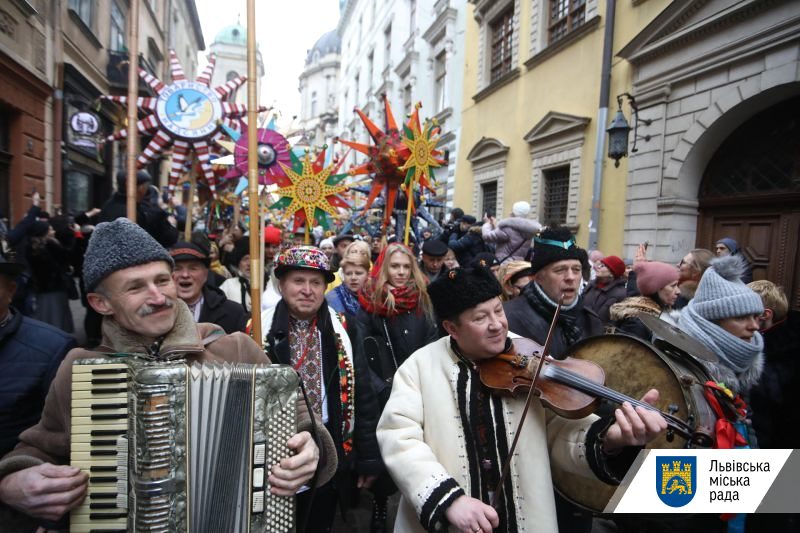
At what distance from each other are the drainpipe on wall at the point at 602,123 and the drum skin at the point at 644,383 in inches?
278

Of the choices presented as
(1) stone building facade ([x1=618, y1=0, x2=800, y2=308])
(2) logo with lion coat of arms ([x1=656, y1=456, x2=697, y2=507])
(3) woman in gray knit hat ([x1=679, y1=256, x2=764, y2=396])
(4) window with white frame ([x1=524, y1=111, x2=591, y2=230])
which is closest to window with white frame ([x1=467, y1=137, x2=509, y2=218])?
(4) window with white frame ([x1=524, y1=111, x2=591, y2=230])

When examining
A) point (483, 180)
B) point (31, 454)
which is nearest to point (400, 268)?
point (31, 454)

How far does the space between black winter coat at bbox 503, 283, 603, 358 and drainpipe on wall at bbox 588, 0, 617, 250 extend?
635 centimetres

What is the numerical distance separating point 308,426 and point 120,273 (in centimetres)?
93

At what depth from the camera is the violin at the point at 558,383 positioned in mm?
1594

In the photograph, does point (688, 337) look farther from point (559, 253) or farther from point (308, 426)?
point (308, 426)

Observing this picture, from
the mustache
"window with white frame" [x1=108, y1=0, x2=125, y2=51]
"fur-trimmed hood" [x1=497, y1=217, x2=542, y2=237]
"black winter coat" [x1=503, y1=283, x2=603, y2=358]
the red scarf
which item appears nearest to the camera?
the mustache

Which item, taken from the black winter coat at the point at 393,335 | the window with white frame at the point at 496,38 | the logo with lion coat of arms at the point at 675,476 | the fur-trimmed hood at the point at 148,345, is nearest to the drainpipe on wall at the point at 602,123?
the window with white frame at the point at 496,38

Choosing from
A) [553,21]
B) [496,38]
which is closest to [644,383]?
[553,21]

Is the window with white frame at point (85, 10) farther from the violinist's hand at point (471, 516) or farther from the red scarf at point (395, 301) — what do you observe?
the violinist's hand at point (471, 516)

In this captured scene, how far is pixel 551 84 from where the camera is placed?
10.3 m

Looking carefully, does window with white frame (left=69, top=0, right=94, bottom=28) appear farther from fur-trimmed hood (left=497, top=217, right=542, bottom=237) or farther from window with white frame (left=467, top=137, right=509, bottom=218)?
window with white frame (left=467, top=137, right=509, bottom=218)

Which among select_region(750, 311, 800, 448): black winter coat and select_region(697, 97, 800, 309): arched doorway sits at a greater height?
select_region(697, 97, 800, 309): arched doorway

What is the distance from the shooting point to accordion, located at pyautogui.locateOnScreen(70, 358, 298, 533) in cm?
134
